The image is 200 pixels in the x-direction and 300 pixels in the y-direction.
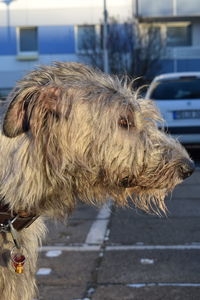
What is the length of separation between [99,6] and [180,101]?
2070 cm

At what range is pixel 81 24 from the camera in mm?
31859

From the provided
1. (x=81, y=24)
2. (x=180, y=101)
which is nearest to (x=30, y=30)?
(x=81, y=24)

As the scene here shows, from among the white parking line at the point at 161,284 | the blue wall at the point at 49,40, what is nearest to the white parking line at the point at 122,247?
the white parking line at the point at 161,284

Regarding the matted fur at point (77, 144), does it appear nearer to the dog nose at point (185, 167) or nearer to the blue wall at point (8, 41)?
the dog nose at point (185, 167)

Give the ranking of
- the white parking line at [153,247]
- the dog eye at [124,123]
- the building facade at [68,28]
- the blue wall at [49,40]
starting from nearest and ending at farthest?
the dog eye at [124,123] < the white parking line at [153,247] < the building facade at [68,28] < the blue wall at [49,40]

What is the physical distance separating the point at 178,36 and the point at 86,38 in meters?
5.52

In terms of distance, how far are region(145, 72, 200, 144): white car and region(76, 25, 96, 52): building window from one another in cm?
1672

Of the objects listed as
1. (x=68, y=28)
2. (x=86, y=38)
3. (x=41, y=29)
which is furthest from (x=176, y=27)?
(x=41, y=29)

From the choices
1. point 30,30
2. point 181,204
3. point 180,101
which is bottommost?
point 181,204

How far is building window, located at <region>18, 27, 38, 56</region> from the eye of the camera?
3284 cm

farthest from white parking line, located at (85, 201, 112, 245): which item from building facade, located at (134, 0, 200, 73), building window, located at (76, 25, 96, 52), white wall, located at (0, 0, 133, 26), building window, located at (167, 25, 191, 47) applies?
building window, located at (167, 25, 191, 47)

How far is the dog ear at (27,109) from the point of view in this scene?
8.82 ft

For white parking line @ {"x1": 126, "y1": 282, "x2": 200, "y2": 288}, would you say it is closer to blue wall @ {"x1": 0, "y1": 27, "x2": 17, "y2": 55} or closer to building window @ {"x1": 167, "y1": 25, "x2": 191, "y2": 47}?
building window @ {"x1": 167, "y1": 25, "x2": 191, "y2": 47}

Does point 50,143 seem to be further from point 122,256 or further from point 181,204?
point 181,204
